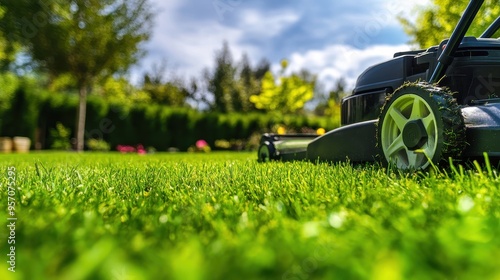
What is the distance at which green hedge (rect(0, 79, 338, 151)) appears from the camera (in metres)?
13.0

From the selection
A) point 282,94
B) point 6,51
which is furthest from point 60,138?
point 282,94

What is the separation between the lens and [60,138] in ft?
44.3

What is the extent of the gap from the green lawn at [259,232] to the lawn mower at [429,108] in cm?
27

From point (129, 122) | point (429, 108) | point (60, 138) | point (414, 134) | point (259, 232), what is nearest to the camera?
point (259, 232)

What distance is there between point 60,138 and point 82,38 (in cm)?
331

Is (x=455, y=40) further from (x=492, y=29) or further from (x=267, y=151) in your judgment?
(x=267, y=151)

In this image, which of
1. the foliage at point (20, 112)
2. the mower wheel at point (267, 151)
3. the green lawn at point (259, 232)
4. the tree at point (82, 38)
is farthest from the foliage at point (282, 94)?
the green lawn at point (259, 232)

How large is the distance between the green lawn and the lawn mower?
266 millimetres

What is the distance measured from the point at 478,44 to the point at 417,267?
2.21 m

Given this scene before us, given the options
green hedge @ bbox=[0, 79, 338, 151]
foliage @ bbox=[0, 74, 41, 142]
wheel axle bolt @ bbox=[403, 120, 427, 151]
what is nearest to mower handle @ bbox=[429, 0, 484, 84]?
wheel axle bolt @ bbox=[403, 120, 427, 151]

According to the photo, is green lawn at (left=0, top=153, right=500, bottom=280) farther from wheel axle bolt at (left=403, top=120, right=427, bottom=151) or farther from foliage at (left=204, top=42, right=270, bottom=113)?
foliage at (left=204, top=42, right=270, bottom=113)

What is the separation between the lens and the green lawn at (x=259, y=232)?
2.27ft

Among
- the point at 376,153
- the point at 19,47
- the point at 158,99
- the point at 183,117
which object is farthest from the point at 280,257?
the point at 158,99

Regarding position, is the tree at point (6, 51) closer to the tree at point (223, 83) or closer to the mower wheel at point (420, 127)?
the mower wheel at point (420, 127)
